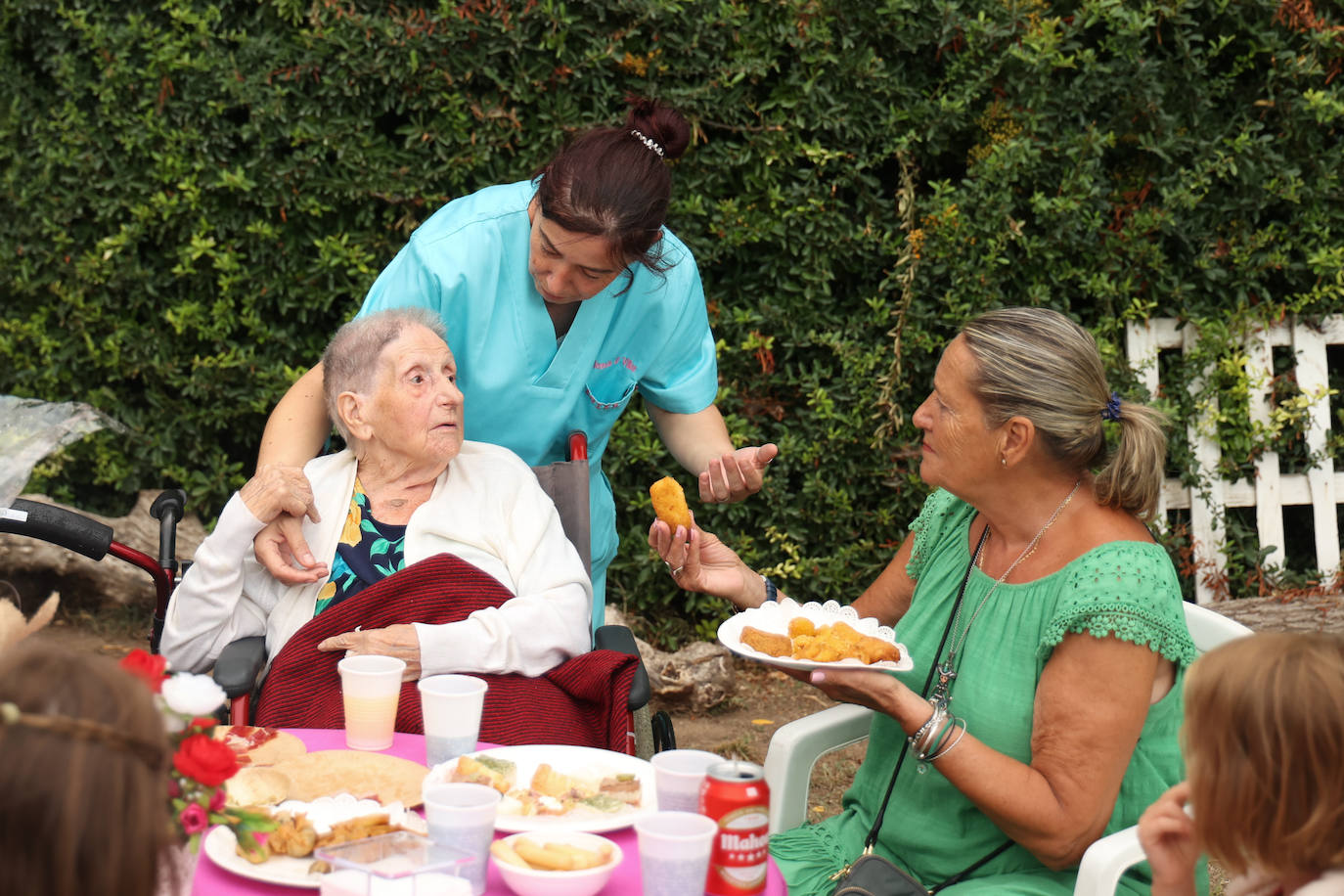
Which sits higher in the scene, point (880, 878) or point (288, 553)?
point (288, 553)

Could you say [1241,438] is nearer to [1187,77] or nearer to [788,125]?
[1187,77]

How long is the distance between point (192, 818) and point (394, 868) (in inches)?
10.0

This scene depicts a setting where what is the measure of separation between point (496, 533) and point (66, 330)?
3.03m

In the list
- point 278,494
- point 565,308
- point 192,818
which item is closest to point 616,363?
point 565,308

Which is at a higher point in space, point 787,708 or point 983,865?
point 983,865

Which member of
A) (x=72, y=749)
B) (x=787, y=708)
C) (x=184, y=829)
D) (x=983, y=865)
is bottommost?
(x=787, y=708)

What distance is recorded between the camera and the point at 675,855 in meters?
1.45

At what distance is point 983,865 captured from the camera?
7.16ft

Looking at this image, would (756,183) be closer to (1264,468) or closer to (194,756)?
(1264,468)

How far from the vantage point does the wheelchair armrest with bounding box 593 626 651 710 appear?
2.46 metres

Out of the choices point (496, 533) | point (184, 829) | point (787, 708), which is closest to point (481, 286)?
point (496, 533)

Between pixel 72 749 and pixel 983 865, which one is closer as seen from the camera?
pixel 72 749

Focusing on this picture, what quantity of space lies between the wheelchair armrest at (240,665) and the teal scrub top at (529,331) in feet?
2.71

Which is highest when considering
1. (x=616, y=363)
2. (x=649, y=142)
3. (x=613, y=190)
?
(x=649, y=142)
